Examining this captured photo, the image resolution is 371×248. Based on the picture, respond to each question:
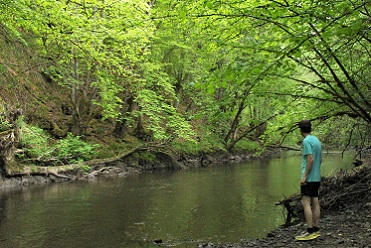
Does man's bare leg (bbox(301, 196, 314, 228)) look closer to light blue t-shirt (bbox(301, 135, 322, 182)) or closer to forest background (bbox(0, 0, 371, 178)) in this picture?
light blue t-shirt (bbox(301, 135, 322, 182))

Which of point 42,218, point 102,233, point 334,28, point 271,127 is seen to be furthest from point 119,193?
point 334,28

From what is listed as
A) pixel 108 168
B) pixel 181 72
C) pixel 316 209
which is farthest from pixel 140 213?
pixel 181 72

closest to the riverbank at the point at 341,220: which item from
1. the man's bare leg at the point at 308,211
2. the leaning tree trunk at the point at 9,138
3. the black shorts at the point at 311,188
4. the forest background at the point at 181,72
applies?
the man's bare leg at the point at 308,211

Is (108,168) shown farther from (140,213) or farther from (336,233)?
(336,233)

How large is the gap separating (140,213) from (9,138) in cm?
797

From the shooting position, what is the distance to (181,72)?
28781 mm

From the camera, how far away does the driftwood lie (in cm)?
957

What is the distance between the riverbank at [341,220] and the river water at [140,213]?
33.4 inches

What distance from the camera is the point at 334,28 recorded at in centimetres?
476

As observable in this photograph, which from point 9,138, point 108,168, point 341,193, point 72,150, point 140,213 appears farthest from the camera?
point 108,168

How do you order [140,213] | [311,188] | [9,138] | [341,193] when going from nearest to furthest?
[311,188] < [341,193] < [140,213] < [9,138]

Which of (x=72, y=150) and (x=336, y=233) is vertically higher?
(x=72, y=150)

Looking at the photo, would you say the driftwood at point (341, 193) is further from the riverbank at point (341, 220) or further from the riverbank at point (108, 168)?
the riverbank at point (108, 168)

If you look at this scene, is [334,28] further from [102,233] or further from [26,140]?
[26,140]
